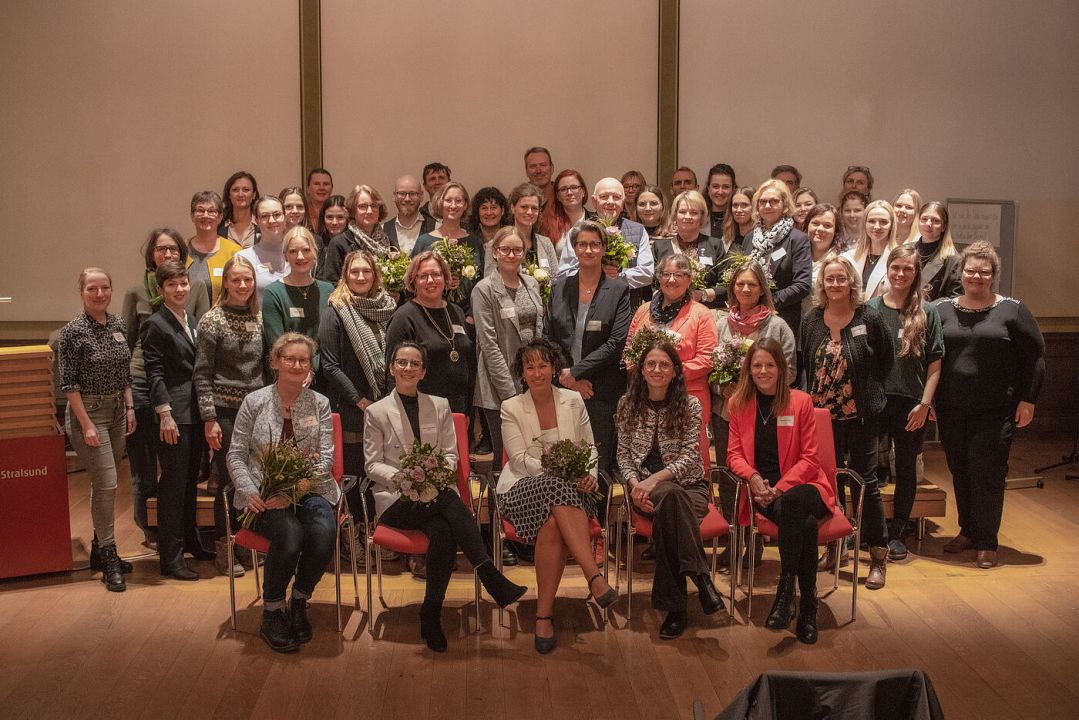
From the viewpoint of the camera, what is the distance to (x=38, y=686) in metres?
4.18

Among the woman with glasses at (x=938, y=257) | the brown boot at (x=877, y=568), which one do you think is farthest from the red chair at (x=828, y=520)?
the woman with glasses at (x=938, y=257)

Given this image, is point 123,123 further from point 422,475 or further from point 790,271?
point 790,271

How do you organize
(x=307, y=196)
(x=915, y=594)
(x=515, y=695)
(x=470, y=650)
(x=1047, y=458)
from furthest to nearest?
(x=1047, y=458) → (x=307, y=196) → (x=915, y=594) → (x=470, y=650) → (x=515, y=695)

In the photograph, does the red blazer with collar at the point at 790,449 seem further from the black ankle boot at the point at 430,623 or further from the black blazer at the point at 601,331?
the black ankle boot at the point at 430,623

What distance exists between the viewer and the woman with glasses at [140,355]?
5535 millimetres

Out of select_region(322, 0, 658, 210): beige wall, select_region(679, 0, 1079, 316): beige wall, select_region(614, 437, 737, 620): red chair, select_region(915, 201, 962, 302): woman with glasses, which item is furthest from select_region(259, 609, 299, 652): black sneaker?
select_region(679, 0, 1079, 316): beige wall

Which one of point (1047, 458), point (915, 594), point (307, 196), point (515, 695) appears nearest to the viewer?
point (515, 695)

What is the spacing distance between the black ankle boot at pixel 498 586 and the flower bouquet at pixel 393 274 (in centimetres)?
168

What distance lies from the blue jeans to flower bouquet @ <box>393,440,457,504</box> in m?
0.36

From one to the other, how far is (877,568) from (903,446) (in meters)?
0.65

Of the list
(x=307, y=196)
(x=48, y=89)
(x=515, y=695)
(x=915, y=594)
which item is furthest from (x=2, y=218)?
(x=915, y=594)

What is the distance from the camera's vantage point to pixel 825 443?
5.04 meters

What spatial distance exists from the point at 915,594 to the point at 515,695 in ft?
7.13

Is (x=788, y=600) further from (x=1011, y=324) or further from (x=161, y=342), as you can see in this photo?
(x=161, y=342)
